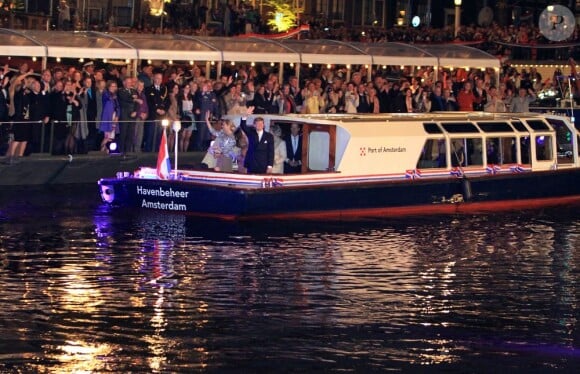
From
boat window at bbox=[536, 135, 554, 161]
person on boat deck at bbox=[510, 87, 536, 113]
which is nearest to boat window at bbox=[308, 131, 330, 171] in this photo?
boat window at bbox=[536, 135, 554, 161]

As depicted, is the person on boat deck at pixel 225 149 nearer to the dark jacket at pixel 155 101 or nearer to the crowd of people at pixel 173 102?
the crowd of people at pixel 173 102

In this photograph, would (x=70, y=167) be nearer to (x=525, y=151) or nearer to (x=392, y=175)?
(x=392, y=175)

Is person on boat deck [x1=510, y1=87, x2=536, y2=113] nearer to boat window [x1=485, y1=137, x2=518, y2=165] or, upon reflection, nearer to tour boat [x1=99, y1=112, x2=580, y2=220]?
tour boat [x1=99, y1=112, x2=580, y2=220]

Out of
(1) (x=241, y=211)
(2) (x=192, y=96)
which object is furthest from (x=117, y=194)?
(2) (x=192, y=96)

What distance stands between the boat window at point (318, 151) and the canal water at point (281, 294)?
5.41 ft

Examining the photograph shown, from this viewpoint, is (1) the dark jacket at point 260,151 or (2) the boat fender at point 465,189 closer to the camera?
(1) the dark jacket at point 260,151

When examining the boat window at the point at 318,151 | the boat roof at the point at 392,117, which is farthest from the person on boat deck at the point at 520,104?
the boat window at the point at 318,151

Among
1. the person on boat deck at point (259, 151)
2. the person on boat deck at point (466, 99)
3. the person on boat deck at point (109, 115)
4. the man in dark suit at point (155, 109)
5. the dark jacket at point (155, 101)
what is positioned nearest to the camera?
the person on boat deck at point (259, 151)

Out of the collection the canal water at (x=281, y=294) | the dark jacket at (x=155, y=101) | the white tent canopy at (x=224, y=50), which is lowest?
the canal water at (x=281, y=294)

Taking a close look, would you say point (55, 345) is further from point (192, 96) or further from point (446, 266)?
point (192, 96)

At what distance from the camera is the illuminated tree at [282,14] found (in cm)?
5966

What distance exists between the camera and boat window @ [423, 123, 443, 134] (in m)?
29.6

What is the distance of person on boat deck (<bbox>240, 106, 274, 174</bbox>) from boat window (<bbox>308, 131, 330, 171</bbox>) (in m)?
1.15

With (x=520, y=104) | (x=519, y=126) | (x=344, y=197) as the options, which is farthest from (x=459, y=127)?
(x=520, y=104)
